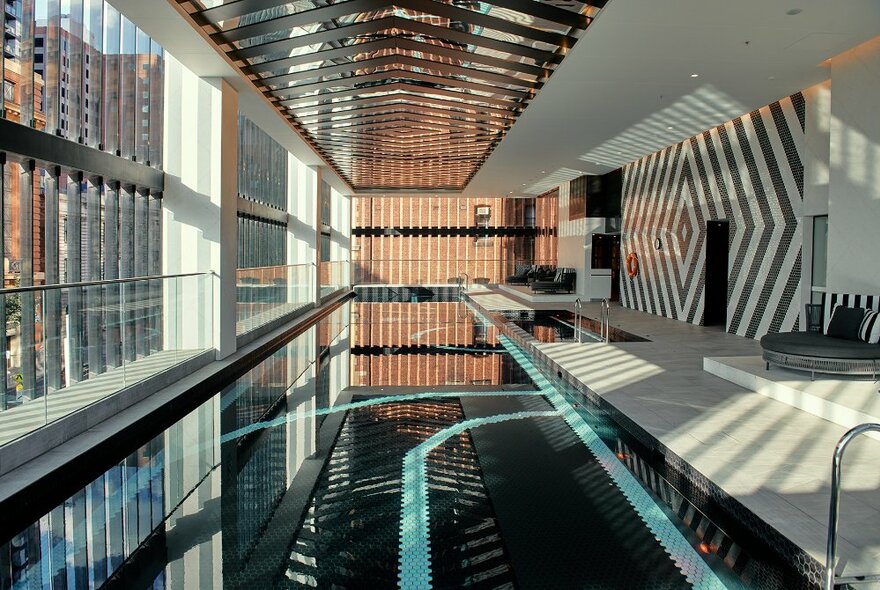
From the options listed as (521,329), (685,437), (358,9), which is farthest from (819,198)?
(358,9)

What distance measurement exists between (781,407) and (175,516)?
4922 millimetres

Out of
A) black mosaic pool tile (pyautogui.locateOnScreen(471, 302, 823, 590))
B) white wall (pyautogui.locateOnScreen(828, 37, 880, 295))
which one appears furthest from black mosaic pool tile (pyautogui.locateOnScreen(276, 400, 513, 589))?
white wall (pyautogui.locateOnScreen(828, 37, 880, 295))

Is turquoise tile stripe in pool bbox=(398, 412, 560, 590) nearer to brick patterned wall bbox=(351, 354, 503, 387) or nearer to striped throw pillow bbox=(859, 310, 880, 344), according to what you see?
brick patterned wall bbox=(351, 354, 503, 387)

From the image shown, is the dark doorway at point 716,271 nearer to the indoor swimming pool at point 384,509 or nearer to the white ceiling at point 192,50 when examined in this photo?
the indoor swimming pool at point 384,509

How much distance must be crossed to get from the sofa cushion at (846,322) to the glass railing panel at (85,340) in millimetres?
6703

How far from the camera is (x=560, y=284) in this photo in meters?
19.0

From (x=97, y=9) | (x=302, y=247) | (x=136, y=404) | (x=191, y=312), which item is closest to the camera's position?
(x=136, y=404)

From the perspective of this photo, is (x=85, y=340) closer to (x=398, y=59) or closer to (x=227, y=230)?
(x=227, y=230)

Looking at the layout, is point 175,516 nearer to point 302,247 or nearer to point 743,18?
point 743,18

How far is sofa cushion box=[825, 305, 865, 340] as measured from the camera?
22.3ft

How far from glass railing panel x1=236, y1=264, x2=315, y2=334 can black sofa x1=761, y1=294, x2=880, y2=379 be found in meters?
6.67

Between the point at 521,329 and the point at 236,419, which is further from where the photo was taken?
the point at 521,329

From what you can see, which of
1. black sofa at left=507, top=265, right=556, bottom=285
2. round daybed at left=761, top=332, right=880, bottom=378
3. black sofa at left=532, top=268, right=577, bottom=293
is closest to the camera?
round daybed at left=761, top=332, right=880, bottom=378

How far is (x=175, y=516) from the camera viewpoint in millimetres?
3641
